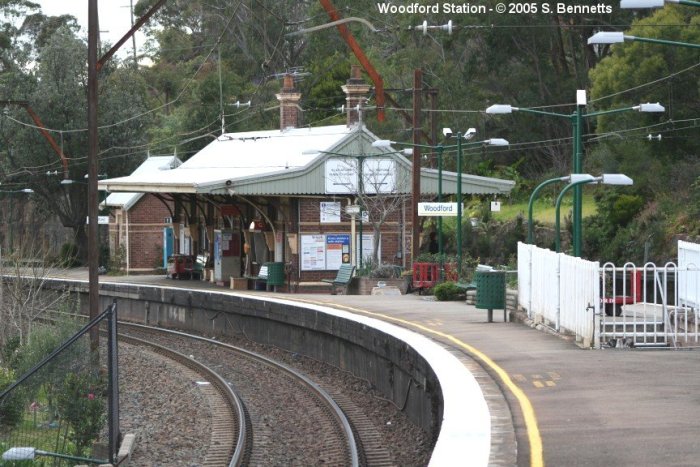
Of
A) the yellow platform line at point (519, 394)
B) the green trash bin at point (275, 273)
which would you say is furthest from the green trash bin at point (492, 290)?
the green trash bin at point (275, 273)

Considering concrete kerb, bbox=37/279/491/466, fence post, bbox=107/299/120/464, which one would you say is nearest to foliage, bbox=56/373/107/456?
fence post, bbox=107/299/120/464

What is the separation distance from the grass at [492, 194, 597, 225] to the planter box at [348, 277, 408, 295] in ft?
40.1

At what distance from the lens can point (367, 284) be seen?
131 ft

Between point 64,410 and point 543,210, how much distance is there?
131 ft

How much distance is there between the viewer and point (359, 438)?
18312 millimetres

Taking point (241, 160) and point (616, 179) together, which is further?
point (241, 160)

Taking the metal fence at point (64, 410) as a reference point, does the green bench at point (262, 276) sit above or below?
above

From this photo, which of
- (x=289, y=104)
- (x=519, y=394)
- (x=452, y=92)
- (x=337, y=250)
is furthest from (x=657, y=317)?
(x=452, y=92)

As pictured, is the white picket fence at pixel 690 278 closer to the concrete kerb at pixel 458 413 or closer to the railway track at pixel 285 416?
the concrete kerb at pixel 458 413

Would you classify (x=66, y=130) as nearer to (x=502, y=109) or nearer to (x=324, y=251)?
(x=324, y=251)

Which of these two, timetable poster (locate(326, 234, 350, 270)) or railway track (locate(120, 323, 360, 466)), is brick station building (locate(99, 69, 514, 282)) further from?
railway track (locate(120, 323, 360, 466))

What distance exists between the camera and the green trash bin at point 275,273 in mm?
43750

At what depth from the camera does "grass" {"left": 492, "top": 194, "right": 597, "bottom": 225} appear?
51.9 m

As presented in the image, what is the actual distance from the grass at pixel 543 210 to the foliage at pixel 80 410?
34574mm
